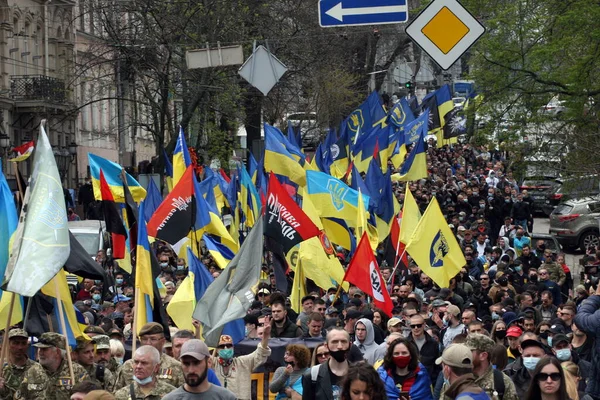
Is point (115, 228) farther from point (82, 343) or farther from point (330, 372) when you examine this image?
point (330, 372)

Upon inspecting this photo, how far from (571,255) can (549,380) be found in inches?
962

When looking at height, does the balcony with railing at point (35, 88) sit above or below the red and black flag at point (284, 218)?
above

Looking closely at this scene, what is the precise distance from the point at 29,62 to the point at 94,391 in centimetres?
3973

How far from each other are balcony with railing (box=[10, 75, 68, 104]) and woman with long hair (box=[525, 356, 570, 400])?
36.9 meters

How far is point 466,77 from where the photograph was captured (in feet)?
86.9

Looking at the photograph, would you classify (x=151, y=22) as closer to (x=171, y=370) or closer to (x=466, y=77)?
(x=466, y=77)

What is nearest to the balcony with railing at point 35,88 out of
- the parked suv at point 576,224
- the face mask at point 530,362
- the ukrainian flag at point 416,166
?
the ukrainian flag at point 416,166

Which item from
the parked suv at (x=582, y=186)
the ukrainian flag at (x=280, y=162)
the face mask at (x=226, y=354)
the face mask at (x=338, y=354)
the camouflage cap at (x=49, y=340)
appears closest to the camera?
the face mask at (x=338, y=354)

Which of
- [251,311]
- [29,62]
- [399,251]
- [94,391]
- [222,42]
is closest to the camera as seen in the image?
[94,391]

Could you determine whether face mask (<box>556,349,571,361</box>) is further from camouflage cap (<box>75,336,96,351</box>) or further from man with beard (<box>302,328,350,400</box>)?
camouflage cap (<box>75,336,96,351</box>)

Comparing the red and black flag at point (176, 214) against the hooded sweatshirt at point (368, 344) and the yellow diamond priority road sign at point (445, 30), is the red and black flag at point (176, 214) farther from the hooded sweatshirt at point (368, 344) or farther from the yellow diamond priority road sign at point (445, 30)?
the yellow diamond priority road sign at point (445, 30)

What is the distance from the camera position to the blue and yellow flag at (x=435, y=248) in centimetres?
1694

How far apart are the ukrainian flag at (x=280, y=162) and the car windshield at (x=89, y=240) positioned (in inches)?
144

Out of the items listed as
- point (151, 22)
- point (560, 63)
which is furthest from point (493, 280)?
point (151, 22)
